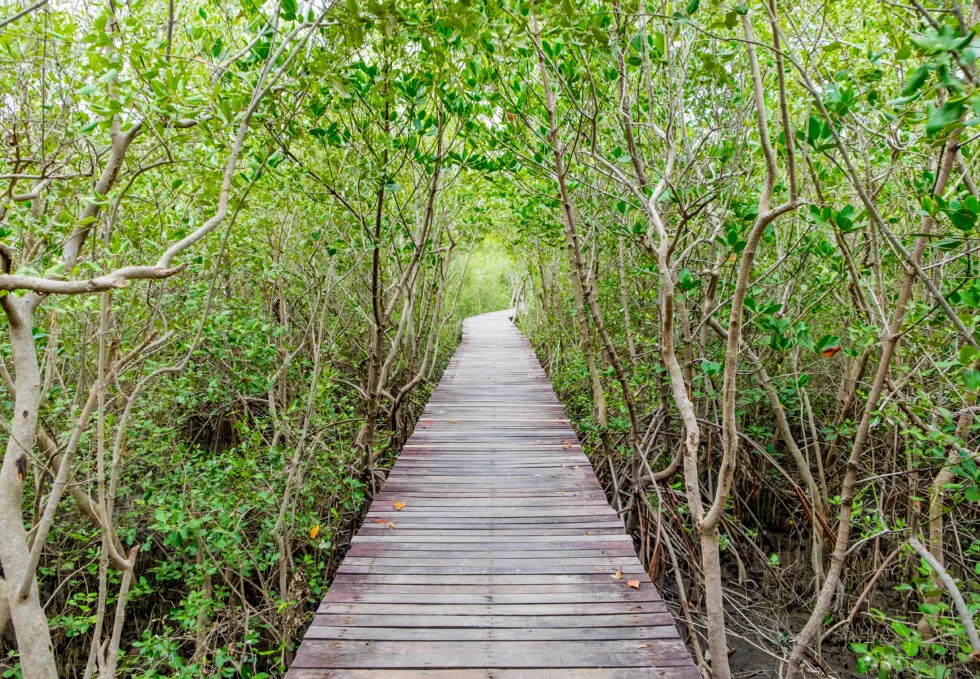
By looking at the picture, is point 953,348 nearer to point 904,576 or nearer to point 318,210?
point 904,576

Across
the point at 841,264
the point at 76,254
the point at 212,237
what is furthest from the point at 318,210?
the point at 841,264

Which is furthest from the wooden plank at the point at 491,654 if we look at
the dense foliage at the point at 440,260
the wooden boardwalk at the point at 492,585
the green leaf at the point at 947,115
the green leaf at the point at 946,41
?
the green leaf at the point at 946,41

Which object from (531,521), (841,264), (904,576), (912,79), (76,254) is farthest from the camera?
(904,576)

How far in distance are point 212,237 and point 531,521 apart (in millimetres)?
2640

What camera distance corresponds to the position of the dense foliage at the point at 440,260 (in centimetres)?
192

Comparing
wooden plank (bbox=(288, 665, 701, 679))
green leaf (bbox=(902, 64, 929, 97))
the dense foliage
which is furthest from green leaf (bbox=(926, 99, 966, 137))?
wooden plank (bbox=(288, 665, 701, 679))

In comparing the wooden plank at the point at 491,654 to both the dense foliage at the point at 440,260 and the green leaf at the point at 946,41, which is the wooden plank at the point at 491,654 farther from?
the green leaf at the point at 946,41

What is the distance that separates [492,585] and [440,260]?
12.1ft

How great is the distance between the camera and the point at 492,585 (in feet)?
7.50

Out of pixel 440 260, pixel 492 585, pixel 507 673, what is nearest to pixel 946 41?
pixel 507 673

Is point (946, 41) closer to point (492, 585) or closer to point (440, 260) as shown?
point (492, 585)

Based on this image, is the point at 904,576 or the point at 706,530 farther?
the point at 904,576

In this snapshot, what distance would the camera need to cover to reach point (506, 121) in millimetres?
3746

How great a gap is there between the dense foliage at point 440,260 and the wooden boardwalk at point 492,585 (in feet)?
1.63
